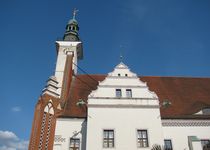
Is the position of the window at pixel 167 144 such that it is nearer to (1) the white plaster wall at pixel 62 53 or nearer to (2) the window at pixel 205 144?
(2) the window at pixel 205 144

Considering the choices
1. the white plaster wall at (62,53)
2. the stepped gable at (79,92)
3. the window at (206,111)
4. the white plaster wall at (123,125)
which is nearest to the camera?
the white plaster wall at (123,125)

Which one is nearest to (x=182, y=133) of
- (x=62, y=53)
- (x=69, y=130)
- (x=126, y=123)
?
(x=126, y=123)

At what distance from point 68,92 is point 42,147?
601 cm

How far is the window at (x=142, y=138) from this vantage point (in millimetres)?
17102

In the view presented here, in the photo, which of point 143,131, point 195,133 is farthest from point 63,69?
point 195,133

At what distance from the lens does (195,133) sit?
61.8 feet

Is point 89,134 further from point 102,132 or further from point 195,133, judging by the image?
point 195,133

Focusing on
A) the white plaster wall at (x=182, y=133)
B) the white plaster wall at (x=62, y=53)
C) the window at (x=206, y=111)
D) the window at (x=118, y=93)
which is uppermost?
the white plaster wall at (x=62, y=53)

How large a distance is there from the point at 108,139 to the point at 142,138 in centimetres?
230

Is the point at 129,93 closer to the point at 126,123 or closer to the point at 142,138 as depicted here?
the point at 126,123

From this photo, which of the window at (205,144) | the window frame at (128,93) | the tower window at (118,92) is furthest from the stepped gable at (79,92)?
the window at (205,144)

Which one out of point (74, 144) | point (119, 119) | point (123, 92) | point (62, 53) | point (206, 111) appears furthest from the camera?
point (62, 53)

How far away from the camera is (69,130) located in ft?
62.4

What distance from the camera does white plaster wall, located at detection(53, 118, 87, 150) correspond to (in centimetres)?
1833
